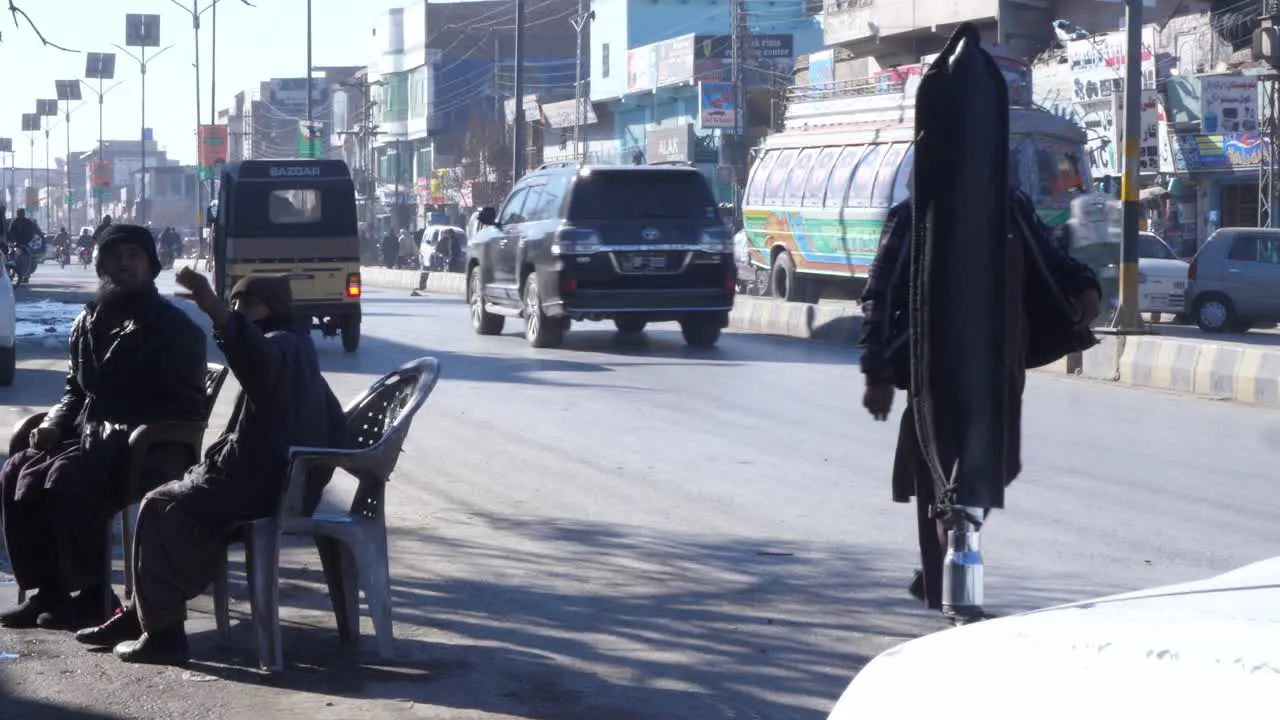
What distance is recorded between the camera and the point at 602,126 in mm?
70250

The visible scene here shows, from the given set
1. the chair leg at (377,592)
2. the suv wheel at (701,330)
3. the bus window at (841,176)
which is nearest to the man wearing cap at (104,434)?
the chair leg at (377,592)

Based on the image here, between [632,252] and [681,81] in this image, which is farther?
[681,81]

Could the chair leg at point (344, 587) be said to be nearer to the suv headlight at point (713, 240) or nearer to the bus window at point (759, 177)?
the suv headlight at point (713, 240)

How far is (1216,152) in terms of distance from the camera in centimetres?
3603

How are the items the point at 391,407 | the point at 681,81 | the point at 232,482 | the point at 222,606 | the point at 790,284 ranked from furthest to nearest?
the point at 681,81 < the point at 790,284 < the point at 391,407 < the point at 222,606 < the point at 232,482

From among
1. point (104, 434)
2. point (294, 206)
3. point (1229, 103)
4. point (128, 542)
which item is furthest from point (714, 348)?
point (1229, 103)

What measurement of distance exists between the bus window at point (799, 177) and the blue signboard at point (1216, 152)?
30.6ft

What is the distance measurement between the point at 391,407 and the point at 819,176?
78.8 ft

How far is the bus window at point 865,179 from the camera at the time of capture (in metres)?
27.7

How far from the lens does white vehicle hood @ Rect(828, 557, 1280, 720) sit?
1981 mm

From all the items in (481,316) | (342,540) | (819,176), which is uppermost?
(819,176)

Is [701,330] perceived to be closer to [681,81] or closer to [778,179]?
[778,179]

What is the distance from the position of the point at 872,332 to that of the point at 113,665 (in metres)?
2.76

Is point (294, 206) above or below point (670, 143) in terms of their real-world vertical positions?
below
